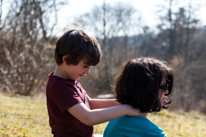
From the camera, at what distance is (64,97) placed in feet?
5.14

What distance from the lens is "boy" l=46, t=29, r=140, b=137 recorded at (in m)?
1.55

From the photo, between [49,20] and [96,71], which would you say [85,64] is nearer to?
[49,20]

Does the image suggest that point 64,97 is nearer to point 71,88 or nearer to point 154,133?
point 71,88

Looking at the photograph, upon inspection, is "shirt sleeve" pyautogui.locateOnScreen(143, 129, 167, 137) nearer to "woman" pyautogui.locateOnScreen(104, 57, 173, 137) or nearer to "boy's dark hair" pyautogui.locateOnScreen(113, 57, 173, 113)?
"woman" pyautogui.locateOnScreen(104, 57, 173, 137)

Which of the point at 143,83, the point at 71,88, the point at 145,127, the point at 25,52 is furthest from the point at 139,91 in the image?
the point at 25,52

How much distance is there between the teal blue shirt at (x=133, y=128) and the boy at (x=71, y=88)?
0.11 metres

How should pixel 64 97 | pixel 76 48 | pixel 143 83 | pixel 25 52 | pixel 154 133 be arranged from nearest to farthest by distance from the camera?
pixel 154 133, pixel 143 83, pixel 64 97, pixel 76 48, pixel 25 52

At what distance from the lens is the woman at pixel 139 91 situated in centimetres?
138

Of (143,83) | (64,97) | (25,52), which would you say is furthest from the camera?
(25,52)

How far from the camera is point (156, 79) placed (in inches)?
57.1

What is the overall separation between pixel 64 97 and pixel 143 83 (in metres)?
0.58

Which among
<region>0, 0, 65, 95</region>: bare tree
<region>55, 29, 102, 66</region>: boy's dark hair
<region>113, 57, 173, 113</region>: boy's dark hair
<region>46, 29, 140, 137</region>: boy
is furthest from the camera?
<region>0, 0, 65, 95</region>: bare tree

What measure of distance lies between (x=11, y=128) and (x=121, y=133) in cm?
221

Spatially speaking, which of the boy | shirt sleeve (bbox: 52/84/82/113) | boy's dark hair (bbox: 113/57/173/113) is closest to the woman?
boy's dark hair (bbox: 113/57/173/113)
